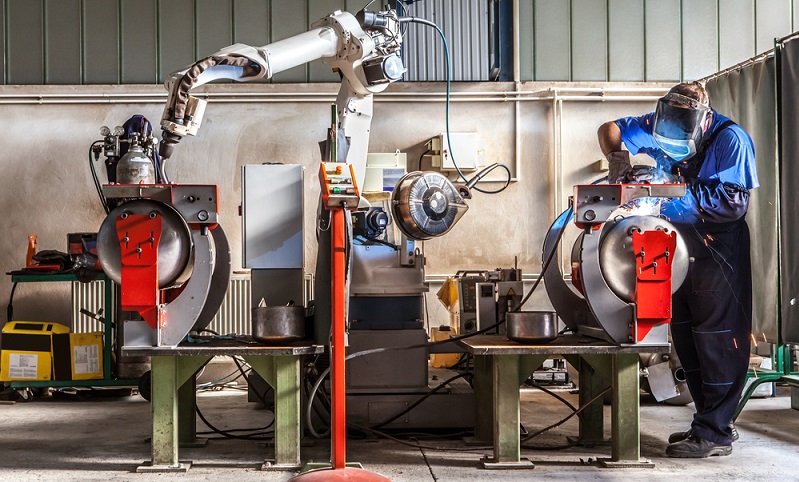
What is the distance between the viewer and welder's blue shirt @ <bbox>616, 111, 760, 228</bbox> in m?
3.20

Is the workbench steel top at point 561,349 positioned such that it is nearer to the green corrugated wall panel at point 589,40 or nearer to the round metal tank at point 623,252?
the round metal tank at point 623,252

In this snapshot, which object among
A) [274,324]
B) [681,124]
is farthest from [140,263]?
[681,124]

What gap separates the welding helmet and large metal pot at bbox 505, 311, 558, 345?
90cm

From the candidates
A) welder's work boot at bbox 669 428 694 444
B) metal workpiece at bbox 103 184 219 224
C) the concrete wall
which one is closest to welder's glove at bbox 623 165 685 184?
welder's work boot at bbox 669 428 694 444

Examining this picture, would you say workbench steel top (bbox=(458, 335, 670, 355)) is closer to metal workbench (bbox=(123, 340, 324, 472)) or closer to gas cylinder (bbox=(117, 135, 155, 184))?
metal workbench (bbox=(123, 340, 324, 472))

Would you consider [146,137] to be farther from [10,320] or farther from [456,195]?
[456,195]

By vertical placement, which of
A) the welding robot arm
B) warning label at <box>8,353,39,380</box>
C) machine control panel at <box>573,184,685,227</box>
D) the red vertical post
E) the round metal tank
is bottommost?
warning label at <box>8,353,39,380</box>

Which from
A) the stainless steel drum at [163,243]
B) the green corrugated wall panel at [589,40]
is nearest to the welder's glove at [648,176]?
the stainless steel drum at [163,243]

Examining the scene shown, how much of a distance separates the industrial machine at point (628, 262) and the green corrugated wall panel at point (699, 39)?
11.4ft

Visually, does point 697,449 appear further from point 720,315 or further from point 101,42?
point 101,42

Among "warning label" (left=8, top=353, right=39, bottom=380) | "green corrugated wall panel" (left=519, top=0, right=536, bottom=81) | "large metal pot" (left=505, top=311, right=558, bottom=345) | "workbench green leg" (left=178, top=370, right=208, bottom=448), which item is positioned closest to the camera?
"large metal pot" (left=505, top=311, right=558, bottom=345)

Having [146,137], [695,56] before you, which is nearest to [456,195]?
[146,137]

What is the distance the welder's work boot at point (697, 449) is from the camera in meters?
3.25

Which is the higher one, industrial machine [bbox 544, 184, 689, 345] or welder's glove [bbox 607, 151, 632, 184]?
welder's glove [bbox 607, 151, 632, 184]
